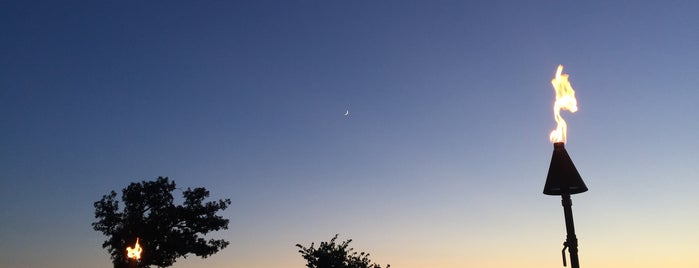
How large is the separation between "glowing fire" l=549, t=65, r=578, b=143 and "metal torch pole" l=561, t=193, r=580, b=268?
89 cm

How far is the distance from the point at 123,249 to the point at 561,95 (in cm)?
5286

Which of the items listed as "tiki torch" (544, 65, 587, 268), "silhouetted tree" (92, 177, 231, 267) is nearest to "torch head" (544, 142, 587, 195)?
"tiki torch" (544, 65, 587, 268)

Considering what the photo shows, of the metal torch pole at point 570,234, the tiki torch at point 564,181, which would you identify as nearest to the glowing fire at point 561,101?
the tiki torch at point 564,181

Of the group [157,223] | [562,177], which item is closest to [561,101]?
[562,177]

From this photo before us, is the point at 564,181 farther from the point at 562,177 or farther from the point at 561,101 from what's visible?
the point at 561,101

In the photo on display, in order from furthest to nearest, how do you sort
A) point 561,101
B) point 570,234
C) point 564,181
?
1. point 561,101
2. point 564,181
3. point 570,234

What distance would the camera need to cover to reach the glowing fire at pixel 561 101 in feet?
19.2

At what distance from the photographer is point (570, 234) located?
497cm

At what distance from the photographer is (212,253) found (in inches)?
2165

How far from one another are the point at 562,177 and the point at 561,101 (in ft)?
4.89

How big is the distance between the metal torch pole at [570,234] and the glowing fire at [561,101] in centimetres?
89

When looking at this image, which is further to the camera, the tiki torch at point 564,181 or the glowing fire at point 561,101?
the glowing fire at point 561,101

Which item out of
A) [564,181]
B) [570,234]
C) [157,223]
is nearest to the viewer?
[570,234]

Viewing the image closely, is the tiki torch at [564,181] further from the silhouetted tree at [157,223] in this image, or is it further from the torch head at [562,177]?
the silhouetted tree at [157,223]
